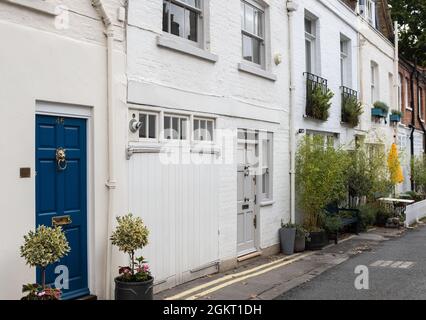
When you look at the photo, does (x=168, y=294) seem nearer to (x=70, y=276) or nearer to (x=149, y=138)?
(x=70, y=276)

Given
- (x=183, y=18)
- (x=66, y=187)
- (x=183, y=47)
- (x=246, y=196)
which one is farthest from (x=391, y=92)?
(x=66, y=187)

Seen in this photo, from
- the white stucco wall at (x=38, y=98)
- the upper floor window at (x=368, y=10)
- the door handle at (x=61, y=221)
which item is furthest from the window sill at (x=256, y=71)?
the upper floor window at (x=368, y=10)

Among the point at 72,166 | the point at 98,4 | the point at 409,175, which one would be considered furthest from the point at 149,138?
the point at 409,175

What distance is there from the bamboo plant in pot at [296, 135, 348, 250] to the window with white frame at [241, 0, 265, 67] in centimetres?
233

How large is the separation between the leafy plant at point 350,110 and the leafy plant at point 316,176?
3.37 meters

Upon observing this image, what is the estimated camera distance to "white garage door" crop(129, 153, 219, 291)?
7453 millimetres

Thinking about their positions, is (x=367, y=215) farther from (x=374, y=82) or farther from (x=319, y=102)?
(x=374, y=82)

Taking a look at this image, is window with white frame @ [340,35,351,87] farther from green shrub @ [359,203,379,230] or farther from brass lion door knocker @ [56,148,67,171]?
brass lion door knocker @ [56,148,67,171]

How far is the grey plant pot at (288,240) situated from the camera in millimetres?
11250

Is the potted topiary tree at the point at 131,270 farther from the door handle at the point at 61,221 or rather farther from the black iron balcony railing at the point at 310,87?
the black iron balcony railing at the point at 310,87

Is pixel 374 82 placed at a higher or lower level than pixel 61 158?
higher

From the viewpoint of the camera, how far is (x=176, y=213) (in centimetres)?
809

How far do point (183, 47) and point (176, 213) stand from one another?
2.67 m
